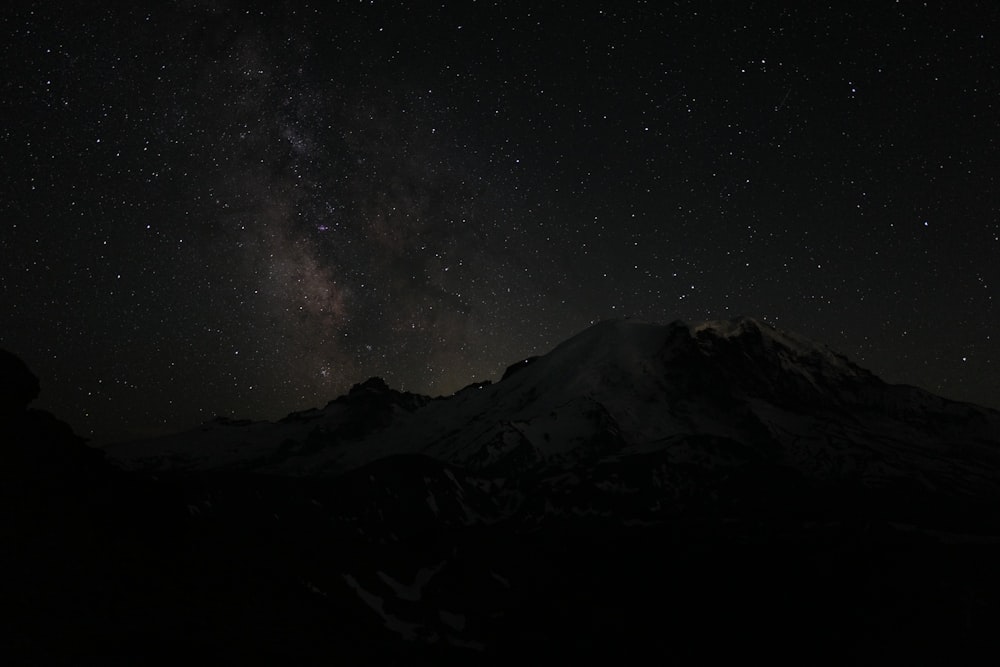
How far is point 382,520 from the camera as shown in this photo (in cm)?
19700

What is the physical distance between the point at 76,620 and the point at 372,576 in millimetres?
86997

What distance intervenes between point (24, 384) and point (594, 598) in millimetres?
120599

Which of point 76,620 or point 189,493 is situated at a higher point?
point 189,493

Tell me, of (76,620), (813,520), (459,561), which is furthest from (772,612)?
(76,620)

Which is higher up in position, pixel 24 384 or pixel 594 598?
pixel 24 384

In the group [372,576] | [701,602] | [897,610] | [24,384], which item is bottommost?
[897,610]

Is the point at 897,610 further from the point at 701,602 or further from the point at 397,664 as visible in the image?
the point at 397,664

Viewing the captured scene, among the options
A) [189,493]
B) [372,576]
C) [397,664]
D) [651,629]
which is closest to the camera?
[397,664]

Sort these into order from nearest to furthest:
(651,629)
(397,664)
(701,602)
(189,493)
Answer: (397,664) → (651,629) → (701,602) → (189,493)

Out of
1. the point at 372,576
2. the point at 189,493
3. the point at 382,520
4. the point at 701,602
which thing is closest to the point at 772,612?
the point at 701,602

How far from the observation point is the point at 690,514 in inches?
7741

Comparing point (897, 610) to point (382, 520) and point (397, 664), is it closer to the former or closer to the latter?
point (397, 664)

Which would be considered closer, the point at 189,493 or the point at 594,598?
the point at 594,598

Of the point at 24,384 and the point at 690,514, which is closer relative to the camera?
the point at 24,384
